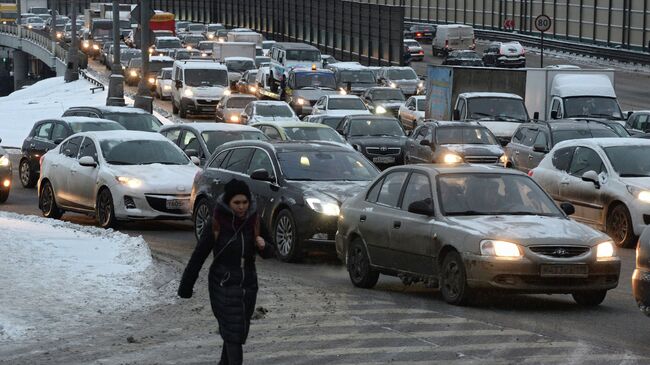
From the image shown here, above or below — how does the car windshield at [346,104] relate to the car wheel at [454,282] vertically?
below

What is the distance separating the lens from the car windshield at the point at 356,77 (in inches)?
2418

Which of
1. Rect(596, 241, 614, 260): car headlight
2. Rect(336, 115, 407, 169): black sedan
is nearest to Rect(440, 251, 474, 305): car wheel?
Rect(596, 241, 614, 260): car headlight

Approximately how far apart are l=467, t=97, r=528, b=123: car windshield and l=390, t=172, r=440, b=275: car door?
2278cm

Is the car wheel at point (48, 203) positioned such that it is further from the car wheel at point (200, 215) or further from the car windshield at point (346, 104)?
the car windshield at point (346, 104)

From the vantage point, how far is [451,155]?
108 feet

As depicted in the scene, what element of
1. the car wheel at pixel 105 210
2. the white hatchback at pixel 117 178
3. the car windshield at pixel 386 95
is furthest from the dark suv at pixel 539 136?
the car windshield at pixel 386 95

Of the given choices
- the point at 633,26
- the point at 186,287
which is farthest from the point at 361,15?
the point at 186,287

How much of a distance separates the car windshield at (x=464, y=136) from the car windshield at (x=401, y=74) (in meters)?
30.4

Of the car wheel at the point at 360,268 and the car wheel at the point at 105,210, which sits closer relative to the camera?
the car wheel at the point at 360,268

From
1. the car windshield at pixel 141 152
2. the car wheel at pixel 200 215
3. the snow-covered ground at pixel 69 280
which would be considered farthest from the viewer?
the car windshield at pixel 141 152

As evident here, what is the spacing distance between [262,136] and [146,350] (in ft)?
49.3

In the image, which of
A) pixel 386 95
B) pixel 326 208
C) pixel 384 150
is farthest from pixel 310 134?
pixel 386 95

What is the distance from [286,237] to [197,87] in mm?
38264

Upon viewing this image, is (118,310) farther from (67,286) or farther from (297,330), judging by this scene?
(297,330)
